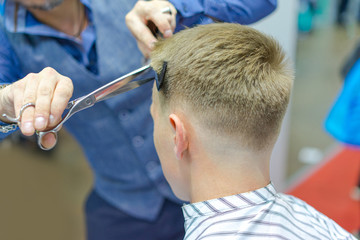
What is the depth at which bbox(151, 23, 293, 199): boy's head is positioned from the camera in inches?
23.2

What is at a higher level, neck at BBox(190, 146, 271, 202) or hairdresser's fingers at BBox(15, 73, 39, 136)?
hairdresser's fingers at BBox(15, 73, 39, 136)

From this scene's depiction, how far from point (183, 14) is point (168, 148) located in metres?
0.28

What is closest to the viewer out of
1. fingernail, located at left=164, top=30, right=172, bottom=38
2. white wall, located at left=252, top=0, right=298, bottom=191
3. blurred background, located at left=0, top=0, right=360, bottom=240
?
fingernail, located at left=164, top=30, right=172, bottom=38

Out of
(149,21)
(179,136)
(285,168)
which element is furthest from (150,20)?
(285,168)

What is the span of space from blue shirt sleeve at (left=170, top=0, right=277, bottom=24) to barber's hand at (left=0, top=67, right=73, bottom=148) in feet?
1.06

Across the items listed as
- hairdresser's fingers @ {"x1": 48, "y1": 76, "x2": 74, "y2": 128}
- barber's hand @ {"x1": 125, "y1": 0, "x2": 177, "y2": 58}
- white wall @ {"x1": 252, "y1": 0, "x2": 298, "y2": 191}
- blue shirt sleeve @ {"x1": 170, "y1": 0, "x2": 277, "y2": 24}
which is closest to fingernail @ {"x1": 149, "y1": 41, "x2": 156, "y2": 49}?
barber's hand @ {"x1": 125, "y1": 0, "x2": 177, "y2": 58}

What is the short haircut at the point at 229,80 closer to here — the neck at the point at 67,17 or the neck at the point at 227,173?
the neck at the point at 227,173

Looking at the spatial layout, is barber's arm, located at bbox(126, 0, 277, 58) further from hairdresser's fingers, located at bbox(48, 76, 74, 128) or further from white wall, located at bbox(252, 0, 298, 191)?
white wall, located at bbox(252, 0, 298, 191)

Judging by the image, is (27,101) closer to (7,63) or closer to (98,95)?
(98,95)

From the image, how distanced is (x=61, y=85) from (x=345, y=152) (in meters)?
2.35

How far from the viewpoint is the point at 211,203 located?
64cm

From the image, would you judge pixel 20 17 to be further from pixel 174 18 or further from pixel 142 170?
pixel 142 170

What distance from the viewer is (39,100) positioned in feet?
1.60

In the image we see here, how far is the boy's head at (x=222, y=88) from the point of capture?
0.59m
